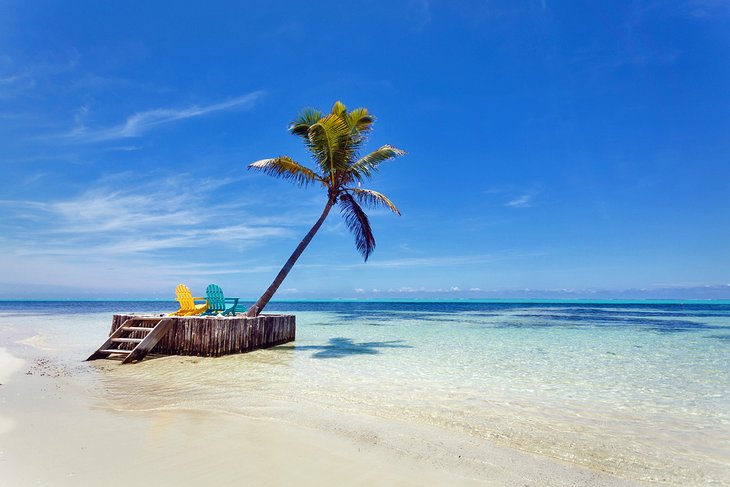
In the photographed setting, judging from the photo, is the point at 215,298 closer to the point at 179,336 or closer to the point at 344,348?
the point at 179,336

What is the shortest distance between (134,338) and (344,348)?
20.9ft

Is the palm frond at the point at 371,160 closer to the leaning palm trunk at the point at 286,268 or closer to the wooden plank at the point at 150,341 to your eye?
the leaning palm trunk at the point at 286,268

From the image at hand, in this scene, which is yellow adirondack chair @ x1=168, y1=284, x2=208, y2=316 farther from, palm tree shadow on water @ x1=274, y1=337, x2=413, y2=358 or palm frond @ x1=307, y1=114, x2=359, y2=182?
palm frond @ x1=307, y1=114, x2=359, y2=182

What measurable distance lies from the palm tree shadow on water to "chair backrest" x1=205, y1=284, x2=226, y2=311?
7.96ft

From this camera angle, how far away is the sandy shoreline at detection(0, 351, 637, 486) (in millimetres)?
3639

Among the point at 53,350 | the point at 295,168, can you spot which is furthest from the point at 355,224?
the point at 53,350

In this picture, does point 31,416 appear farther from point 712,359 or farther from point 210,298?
point 712,359

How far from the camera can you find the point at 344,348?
45.6 ft

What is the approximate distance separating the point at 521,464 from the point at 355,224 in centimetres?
1112

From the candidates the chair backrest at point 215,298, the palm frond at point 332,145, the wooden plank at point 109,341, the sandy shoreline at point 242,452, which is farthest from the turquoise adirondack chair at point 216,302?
the sandy shoreline at point 242,452

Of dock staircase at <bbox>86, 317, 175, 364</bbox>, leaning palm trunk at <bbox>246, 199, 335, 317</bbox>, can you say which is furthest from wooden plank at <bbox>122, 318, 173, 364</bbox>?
leaning palm trunk at <bbox>246, 199, 335, 317</bbox>

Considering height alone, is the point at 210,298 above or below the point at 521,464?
above

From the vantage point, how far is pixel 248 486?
135 inches

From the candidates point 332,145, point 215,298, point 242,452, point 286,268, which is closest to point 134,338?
point 215,298
